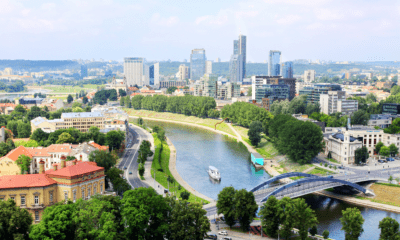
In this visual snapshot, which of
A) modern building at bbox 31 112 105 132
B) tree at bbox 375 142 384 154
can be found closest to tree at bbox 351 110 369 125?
tree at bbox 375 142 384 154

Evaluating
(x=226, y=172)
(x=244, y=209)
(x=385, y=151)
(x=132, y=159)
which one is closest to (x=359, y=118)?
(x=385, y=151)

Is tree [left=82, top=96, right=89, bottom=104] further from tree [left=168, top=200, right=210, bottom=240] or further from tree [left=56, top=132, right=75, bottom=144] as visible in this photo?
tree [left=168, top=200, right=210, bottom=240]

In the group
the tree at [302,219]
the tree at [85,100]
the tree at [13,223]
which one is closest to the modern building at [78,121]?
the tree at [13,223]

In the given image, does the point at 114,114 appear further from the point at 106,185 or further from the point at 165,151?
the point at 106,185

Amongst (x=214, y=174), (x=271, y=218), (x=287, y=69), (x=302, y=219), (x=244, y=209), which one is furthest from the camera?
(x=287, y=69)

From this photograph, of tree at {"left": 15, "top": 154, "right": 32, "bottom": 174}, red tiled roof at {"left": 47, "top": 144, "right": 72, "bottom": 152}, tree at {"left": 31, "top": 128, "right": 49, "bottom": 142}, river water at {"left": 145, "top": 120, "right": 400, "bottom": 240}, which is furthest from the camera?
tree at {"left": 31, "top": 128, "right": 49, "bottom": 142}

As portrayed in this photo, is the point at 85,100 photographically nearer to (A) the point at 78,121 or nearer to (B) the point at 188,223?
(A) the point at 78,121

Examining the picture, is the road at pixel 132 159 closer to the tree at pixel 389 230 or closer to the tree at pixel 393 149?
the tree at pixel 389 230
